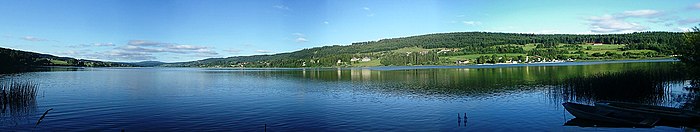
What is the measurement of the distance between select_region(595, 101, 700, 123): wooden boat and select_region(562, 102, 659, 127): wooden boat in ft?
0.66

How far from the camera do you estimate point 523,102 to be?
27.4 metres

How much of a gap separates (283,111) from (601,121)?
15.3 m

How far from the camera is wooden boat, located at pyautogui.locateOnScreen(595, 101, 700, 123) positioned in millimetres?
17016

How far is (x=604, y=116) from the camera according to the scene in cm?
1827

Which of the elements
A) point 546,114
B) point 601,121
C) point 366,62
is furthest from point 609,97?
point 366,62

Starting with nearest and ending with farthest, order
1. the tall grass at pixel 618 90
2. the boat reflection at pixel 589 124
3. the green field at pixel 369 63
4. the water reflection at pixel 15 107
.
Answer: the boat reflection at pixel 589 124 < the water reflection at pixel 15 107 < the tall grass at pixel 618 90 < the green field at pixel 369 63

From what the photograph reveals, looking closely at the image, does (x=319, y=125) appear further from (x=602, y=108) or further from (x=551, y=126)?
(x=602, y=108)

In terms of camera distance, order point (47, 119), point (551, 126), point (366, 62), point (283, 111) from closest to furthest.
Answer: point (551, 126), point (47, 119), point (283, 111), point (366, 62)

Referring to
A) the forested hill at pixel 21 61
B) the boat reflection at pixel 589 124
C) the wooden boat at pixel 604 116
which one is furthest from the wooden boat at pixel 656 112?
the forested hill at pixel 21 61

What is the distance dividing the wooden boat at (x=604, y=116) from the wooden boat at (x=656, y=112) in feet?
0.66

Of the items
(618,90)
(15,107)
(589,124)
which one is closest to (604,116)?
(589,124)

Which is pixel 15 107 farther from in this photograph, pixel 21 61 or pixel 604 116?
pixel 21 61

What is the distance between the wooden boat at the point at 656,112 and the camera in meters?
17.0

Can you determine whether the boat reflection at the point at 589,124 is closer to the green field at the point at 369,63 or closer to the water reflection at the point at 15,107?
the water reflection at the point at 15,107
